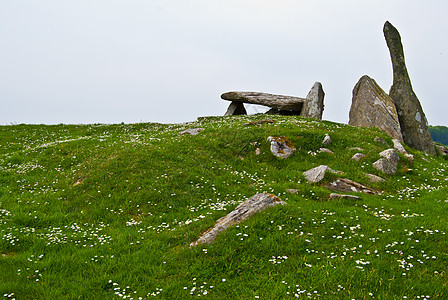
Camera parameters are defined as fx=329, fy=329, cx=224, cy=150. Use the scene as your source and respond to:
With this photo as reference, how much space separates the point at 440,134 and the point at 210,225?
185 meters

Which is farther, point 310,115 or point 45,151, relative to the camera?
point 310,115

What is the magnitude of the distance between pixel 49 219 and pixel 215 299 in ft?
26.7

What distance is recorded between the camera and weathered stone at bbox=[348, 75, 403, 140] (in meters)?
28.0

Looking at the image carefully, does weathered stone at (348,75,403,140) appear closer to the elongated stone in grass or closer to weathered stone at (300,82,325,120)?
weathered stone at (300,82,325,120)

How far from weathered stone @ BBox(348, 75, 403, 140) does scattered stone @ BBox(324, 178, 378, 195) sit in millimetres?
14443

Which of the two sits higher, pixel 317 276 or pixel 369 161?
pixel 369 161

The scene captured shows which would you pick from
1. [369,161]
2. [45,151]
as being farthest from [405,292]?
[45,151]

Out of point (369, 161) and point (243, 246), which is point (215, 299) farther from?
point (369, 161)

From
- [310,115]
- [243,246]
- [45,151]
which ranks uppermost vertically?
[310,115]

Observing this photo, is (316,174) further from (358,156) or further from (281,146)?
(358,156)

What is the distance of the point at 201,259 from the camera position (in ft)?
29.5

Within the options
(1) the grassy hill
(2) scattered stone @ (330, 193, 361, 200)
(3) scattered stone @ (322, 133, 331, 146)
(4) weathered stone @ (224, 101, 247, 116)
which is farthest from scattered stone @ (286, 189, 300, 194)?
(4) weathered stone @ (224, 101, 247, 116)

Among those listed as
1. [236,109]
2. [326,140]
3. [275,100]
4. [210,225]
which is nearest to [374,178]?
[326,140]

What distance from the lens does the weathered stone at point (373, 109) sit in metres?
28.0
